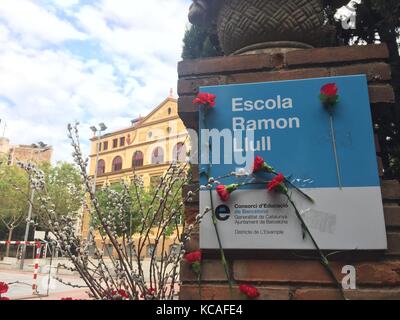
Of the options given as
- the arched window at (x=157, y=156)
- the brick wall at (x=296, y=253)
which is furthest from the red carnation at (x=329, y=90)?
the arched window at (x=157, y=156)

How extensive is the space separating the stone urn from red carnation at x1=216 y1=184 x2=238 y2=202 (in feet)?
2.08

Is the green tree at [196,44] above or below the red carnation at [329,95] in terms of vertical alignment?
above

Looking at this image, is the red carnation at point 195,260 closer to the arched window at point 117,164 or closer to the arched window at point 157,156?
the arched window at point 157,156

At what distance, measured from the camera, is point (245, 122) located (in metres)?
1.31

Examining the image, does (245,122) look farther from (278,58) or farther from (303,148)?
(278,58)

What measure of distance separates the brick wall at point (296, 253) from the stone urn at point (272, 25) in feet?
0.32

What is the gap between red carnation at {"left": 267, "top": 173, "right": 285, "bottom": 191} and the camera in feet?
3.87

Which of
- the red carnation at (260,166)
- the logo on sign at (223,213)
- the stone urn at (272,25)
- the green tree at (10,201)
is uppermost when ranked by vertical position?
the green tree at (10,201)

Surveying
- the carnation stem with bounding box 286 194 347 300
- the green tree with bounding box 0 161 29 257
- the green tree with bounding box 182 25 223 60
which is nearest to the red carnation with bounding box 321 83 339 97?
the carnation stem with bounding box 286 194 347 300

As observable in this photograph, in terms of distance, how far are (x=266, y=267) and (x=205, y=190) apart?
1.10 ft

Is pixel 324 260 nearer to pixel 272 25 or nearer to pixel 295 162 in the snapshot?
pixel 295 162

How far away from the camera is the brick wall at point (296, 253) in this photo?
45.4 inches

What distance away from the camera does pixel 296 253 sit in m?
1.19
